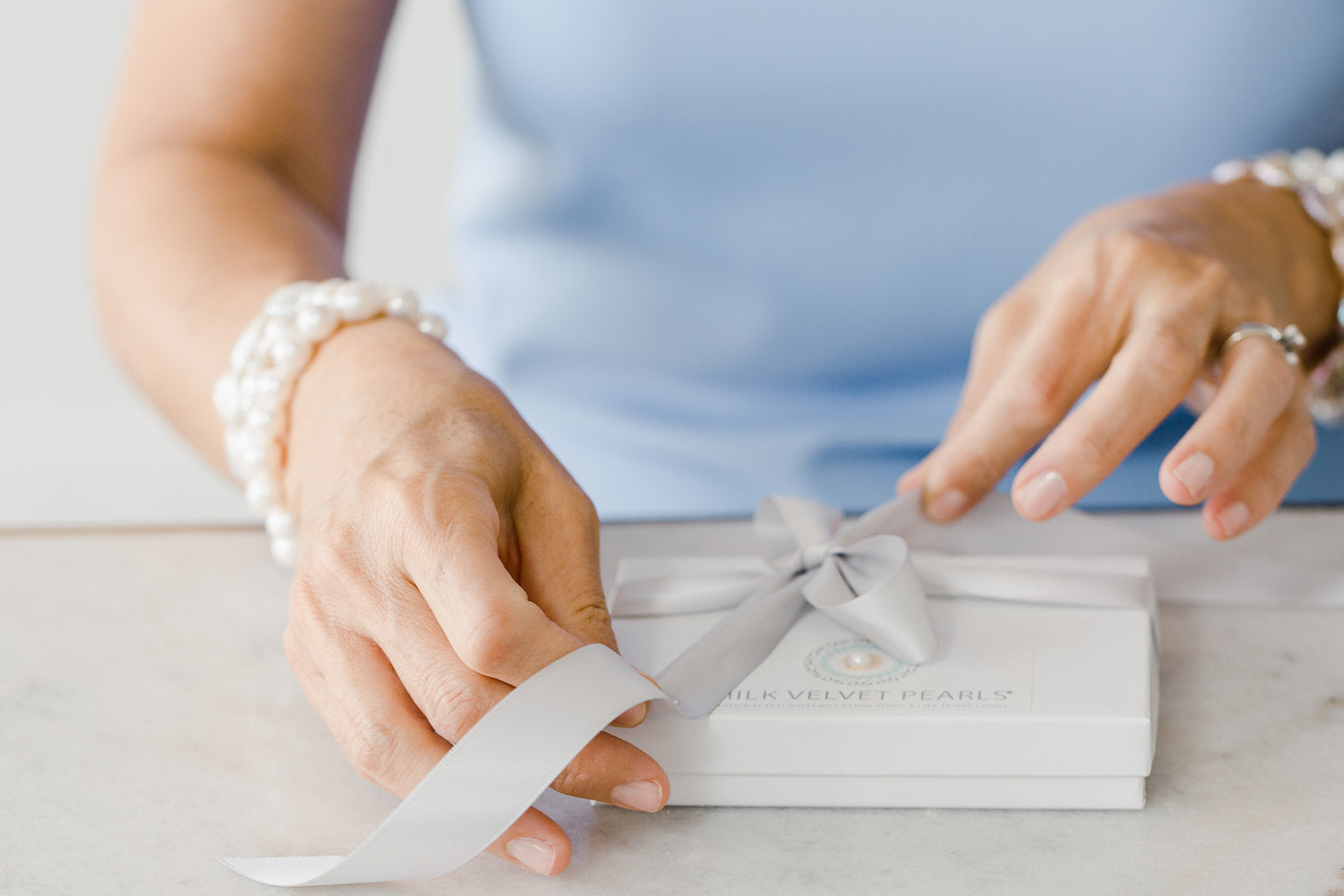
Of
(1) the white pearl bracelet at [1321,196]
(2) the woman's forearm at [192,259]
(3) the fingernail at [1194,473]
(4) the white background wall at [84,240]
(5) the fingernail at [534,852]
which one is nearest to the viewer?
(5) the fingernail at [534,852]

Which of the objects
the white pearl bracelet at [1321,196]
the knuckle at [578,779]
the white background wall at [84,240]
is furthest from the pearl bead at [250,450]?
the white background wall at [84,240]

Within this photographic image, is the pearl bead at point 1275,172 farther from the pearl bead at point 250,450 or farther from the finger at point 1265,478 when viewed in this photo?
the pearl bead at point 250,450

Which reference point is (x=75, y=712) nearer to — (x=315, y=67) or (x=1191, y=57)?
(x=315, y=67)

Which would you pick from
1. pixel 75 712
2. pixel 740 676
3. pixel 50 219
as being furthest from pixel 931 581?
pixel 50 219

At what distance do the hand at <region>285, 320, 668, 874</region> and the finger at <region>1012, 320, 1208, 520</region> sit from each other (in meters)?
0.20

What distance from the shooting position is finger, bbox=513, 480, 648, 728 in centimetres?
43

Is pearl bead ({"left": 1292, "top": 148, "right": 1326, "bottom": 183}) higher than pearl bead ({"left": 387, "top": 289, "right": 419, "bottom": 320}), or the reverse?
pearl bead ({"left": 387, "top": 289, "right": 419, "bottom": 320})

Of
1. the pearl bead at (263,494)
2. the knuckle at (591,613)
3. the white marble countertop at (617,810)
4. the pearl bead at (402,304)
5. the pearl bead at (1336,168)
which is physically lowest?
the white marble countertop at (617,810)

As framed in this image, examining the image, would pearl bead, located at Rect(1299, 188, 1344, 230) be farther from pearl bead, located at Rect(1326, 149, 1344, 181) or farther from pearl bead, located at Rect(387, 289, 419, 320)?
pearl bead, located at Rect(387, 289, 419, 320)

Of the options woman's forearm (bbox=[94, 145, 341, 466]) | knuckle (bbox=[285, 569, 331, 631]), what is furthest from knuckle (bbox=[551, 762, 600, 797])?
woman's forearm (bbox=[94, 145, 341, 466])

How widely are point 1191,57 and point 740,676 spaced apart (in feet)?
1.96

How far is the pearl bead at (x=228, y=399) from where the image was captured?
0.56 m

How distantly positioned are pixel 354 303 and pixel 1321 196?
1.90ft

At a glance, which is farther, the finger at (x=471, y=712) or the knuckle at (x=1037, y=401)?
the knuckle at (x=1037, y=401)
